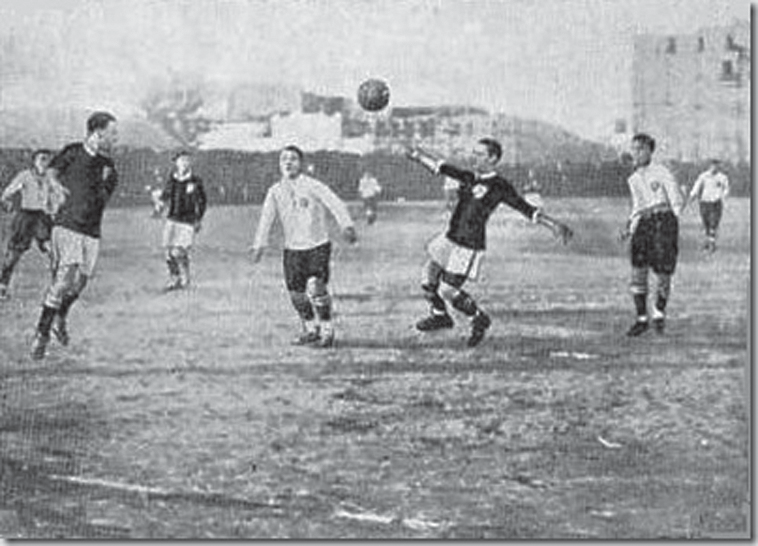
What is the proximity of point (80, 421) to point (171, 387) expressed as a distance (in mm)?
193

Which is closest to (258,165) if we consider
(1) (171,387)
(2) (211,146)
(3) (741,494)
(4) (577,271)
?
(2) (211,146)

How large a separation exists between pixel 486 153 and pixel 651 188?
13.9 inches

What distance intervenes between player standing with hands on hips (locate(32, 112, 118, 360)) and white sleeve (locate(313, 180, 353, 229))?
0.41 metres

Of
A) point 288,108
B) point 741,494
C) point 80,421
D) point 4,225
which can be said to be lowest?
point 741,494

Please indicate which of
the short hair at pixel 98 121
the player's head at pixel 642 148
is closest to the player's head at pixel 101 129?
the short hair at pixel 98 121

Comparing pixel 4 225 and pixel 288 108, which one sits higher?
pixel 288 108

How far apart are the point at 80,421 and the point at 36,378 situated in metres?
0.12

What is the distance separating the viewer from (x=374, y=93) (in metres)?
2.55

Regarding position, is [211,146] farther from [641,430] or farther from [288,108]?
[641,430]

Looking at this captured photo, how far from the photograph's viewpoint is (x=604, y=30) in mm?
2590

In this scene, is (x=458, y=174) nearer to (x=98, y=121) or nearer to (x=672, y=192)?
(x=672, y=192)

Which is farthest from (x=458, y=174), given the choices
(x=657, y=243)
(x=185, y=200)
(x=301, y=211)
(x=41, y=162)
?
(x=41, y=162)

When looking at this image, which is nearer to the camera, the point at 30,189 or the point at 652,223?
the point at 30,189

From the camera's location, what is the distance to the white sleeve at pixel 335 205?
258cm
